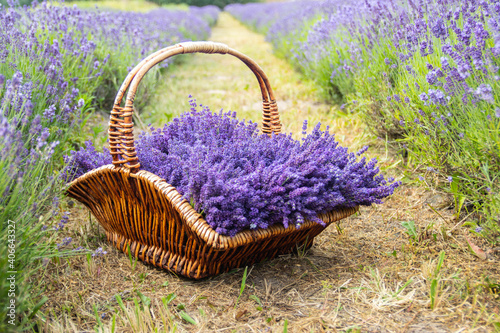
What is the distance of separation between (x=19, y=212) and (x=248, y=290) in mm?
871

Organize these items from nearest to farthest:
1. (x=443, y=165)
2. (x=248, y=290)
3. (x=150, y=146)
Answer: (x=248, y=290), (x=150, y=146), (x=443, y=165)

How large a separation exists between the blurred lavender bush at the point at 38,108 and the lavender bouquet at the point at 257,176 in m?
0.23

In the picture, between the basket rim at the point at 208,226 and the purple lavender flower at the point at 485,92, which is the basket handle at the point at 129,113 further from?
the purple lavender flower at the point at 485,92

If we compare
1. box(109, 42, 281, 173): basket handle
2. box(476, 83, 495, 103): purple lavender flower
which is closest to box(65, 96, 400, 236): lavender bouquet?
box(109, 42, 281, 173): basket handle

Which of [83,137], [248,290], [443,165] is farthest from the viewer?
[83,137]

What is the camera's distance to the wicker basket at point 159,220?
134cm

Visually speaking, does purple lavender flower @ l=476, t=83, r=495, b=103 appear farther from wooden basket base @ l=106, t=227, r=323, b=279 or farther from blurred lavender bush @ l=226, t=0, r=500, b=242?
wooden basket base @ l=106, t=227, r=323, b=279

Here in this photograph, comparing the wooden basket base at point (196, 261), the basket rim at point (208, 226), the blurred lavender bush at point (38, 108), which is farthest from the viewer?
the wooden basket base at point (196, 261)

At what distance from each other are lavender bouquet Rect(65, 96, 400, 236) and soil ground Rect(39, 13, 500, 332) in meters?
0.32

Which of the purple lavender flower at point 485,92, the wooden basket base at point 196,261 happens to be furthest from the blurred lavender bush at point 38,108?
the purple lavender flower at point 485,92

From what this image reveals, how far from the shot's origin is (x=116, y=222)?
1.70 meters

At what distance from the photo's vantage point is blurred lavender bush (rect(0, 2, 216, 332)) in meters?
1.15

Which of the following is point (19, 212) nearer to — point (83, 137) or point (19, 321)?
point (19, 321)

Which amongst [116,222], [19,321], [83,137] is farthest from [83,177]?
[83,137]
